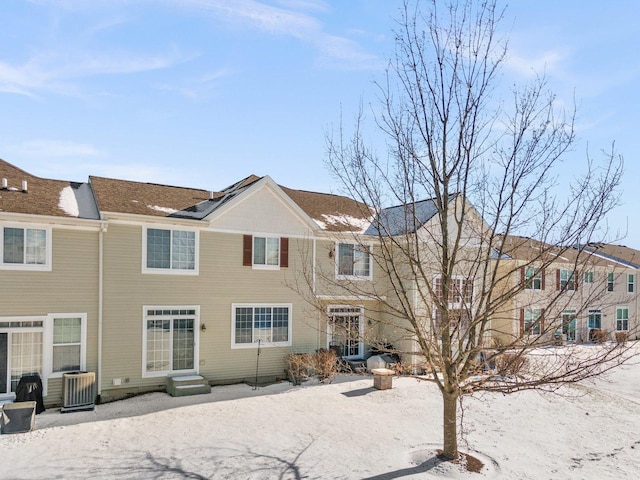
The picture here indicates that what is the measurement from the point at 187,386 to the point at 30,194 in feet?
26.0

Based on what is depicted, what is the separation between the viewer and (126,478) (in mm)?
8258

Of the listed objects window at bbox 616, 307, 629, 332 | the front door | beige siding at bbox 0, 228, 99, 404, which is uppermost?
beige siding at bbox 0, 228, 99, 404

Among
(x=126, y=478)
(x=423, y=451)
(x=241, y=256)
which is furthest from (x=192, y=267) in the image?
(x=423, y=451)

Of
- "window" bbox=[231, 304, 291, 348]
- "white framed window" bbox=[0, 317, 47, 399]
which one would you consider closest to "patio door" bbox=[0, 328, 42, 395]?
"white framed window" bbox=[0, 317, 47, 399]

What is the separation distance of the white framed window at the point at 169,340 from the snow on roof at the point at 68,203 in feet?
12.3

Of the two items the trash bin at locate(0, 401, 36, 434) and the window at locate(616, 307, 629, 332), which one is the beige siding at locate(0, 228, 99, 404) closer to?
the trash bin at locate(0, 401, 36, 434)

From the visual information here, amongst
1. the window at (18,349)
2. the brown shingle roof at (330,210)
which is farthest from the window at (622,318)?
the window at (18,349)

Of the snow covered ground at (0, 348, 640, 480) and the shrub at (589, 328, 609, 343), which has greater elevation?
the shrub at (589, 328, 609, 343)

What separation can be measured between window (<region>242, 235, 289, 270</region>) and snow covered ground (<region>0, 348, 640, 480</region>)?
448cm

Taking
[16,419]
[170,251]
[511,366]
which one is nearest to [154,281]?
[170,251]

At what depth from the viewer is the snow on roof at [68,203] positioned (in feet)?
44.3

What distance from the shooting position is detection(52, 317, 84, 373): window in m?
12.8

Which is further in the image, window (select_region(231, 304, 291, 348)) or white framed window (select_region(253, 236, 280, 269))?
white framed window (select_region(253, 236, 280, 269))

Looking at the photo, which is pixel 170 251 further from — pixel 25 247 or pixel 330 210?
pixel 330 210
